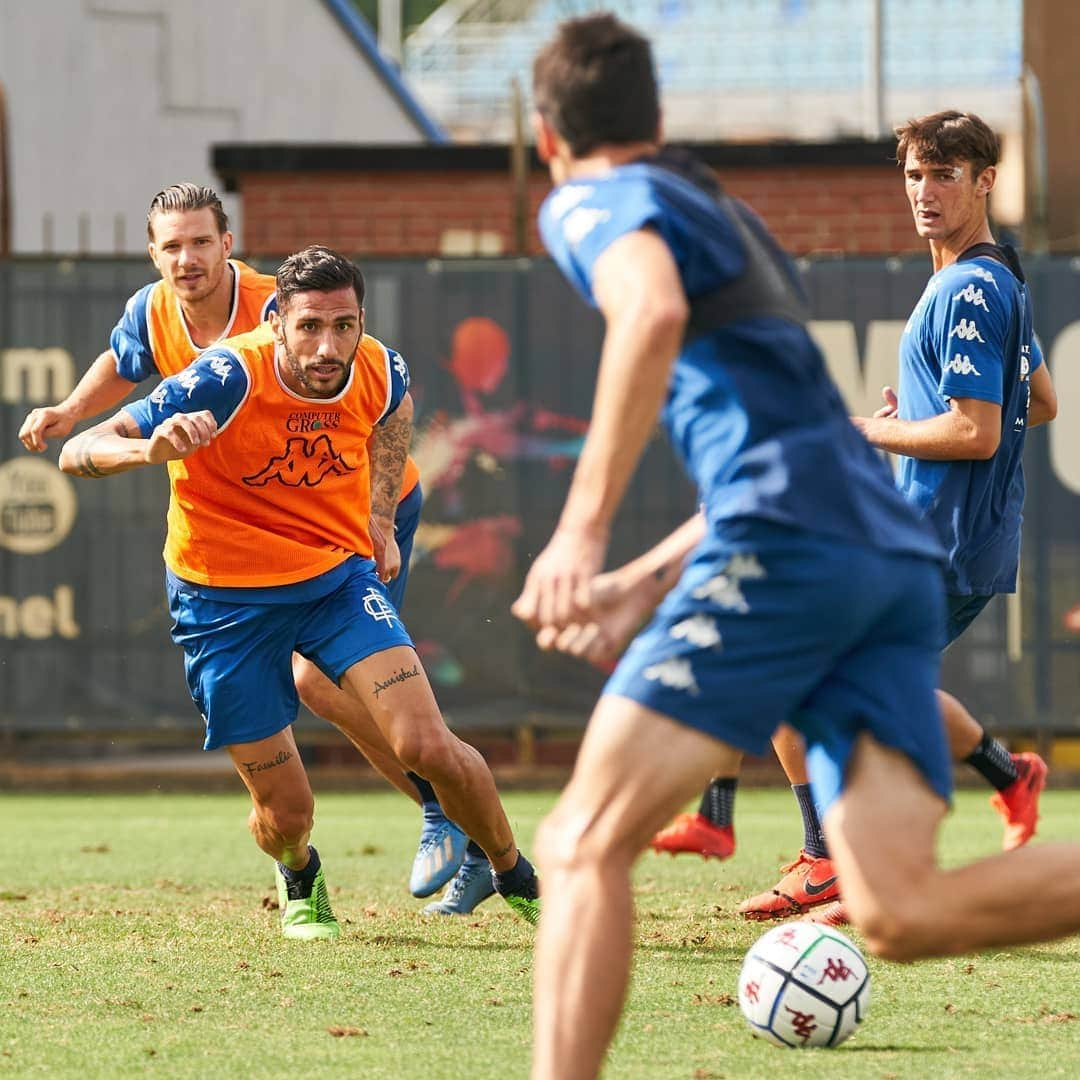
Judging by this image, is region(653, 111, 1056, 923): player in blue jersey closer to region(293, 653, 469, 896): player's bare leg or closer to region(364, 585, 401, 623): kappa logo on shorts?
region(293, 653, 469, 896): player's bare leg

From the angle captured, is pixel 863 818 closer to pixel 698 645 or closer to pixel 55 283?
pixel 698 645

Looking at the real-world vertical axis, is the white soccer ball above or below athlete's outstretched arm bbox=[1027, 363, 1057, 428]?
below

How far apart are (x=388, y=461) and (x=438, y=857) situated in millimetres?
1395

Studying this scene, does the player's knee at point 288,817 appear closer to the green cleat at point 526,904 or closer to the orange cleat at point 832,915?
the green cleat at point 526,904

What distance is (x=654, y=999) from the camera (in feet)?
17.3

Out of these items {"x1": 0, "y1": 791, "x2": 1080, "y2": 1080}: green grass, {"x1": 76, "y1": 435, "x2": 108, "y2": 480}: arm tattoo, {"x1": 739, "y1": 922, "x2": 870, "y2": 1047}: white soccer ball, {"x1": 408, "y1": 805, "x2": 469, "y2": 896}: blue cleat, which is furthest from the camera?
{"x1": 408, "y1": 805, "x2": 469, "y2": 896}: blue cleat

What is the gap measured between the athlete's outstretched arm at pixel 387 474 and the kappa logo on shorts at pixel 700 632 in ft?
10.9

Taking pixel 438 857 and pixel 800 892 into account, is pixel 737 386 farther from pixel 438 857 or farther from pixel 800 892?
pixel 438 857

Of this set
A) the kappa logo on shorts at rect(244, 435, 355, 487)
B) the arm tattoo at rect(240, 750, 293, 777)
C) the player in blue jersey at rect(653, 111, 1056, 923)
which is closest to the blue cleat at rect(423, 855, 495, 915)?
the arm tattoo at rect(240, 750, 293, 777)

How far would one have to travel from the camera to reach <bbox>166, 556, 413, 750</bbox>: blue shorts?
6.32m

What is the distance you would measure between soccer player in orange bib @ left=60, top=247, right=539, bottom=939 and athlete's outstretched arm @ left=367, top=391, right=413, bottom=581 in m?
0.15

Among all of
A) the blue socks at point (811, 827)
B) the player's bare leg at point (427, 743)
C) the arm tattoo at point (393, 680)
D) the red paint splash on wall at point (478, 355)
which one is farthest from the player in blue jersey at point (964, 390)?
the red paint splash on wall at point (478, 355)

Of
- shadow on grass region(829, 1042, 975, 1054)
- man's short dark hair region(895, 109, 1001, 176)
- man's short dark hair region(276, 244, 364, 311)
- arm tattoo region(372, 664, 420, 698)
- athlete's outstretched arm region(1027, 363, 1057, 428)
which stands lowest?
shadow on grass region(829, 1042, 975, 1054)

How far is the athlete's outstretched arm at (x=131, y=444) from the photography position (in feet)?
17.8
